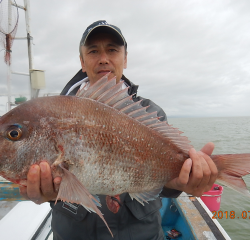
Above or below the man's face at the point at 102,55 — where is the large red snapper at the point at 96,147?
below

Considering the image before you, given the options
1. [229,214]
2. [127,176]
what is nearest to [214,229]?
[127,176]

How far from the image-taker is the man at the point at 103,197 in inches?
66.7

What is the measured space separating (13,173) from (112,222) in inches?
49.6

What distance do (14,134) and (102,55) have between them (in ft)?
5.42

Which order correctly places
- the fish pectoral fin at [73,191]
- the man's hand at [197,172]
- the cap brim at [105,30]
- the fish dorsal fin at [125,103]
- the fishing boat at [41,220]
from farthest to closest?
the fishing boat at [41,220] < the cap brim at [105,30] < the man's hand at [197,172] < the fish dorsal fin at [125,103] < the fish pectoral fin at [73,191]

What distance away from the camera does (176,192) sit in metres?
2.18

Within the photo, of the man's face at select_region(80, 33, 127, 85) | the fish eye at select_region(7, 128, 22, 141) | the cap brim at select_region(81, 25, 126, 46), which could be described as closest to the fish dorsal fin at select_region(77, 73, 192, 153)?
the fish eye at select_region(7, 128, 22, 141)

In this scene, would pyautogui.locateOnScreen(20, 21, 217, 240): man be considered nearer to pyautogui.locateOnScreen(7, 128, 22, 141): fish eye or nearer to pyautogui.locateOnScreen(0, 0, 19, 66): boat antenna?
pyautogui.locateOnScreen(7, 128, 22, 141): fish eye

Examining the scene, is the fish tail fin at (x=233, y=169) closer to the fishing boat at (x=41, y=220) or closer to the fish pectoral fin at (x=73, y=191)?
the fish pectoral fin at (x=73, y=191)

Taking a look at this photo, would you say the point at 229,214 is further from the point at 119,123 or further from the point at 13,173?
the point at 13,173

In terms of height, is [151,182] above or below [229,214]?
above

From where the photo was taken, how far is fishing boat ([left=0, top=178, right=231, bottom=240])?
2.78m

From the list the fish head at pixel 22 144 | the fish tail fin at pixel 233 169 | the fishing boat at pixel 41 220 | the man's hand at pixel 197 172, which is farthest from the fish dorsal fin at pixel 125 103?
the fishing boat at pixel 41 220

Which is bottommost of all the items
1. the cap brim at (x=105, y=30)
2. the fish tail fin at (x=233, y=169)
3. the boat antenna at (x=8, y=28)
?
the fish tail fin at (x=233, y=169)
